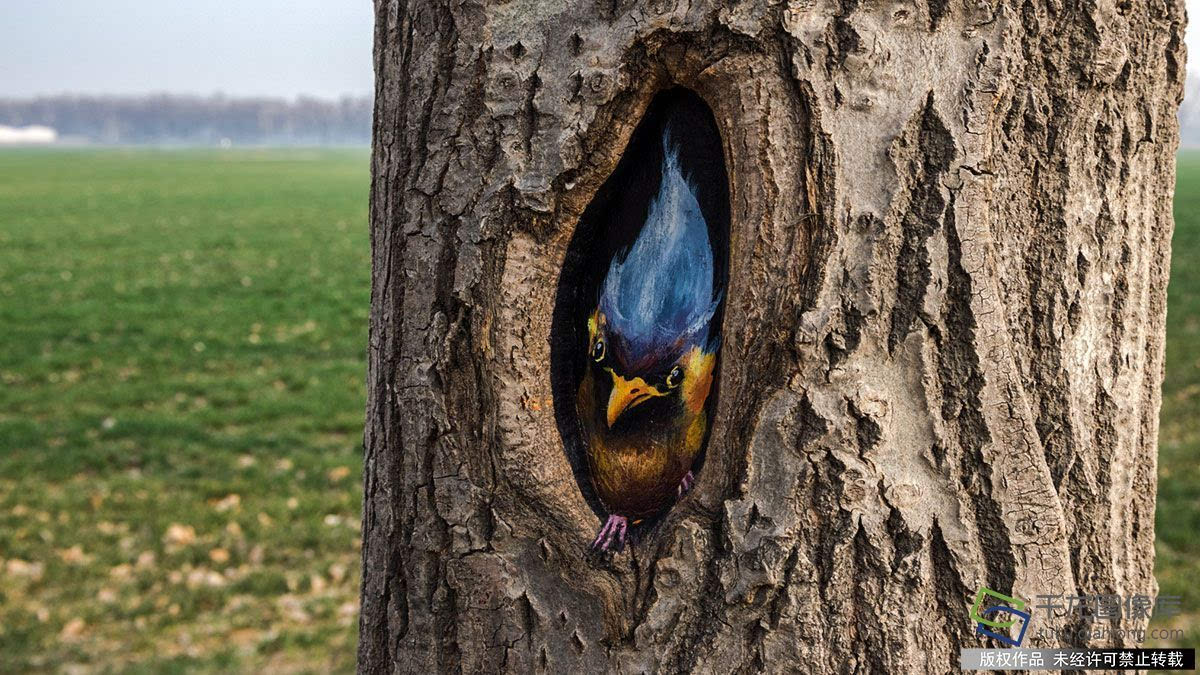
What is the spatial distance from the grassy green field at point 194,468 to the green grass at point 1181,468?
0.05ft

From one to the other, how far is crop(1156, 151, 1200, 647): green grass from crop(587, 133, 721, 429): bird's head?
121 inches

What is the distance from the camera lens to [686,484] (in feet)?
4.56

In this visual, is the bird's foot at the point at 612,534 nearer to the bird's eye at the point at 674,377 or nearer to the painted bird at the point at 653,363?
the painted bird at the point at 653,363

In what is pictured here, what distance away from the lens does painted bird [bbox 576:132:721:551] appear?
1.37 metres

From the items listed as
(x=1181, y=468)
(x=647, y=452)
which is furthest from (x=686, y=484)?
(x=1181, y=468)

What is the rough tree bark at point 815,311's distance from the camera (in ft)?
4.02

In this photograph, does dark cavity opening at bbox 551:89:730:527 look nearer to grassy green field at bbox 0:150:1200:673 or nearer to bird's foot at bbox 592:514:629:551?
bird's foot at bbox 592:514:629:551

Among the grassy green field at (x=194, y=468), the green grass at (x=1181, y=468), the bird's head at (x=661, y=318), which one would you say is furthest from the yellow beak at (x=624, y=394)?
the green grass at (x=1181, y=468)

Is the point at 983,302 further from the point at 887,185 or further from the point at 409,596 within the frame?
the point at 409,596

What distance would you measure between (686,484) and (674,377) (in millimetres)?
167

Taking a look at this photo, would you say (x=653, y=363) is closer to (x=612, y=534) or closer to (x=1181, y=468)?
(x=612, y=534)

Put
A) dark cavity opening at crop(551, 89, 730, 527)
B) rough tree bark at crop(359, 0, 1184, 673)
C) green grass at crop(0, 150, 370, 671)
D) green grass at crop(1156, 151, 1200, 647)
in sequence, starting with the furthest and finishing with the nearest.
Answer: green grass at crop(1156, 151, 1200, 647) → green grass at crop(0, 150, 370, 671) → dark cavity opening at crop(551, 89, 730, 527) → rough tree bark at crop(359, 0, 1184, 673)

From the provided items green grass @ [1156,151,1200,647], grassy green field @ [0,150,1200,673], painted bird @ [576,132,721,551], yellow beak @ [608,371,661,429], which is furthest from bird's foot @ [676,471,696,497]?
green grass @ [1156,151,1200,647]

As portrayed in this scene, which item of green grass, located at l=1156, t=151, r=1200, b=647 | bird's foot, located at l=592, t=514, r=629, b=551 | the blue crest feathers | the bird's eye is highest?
the blue crest feathers
